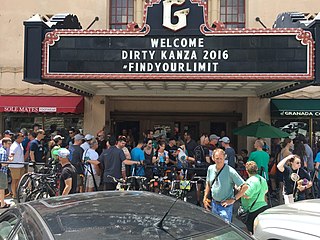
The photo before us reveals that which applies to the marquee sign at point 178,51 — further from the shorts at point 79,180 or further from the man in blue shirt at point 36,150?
the shorts at point 79,180

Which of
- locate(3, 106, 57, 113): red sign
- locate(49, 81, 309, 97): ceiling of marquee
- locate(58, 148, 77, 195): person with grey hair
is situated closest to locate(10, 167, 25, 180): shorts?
locate(49, 81, 309, 97): ceiling of marquee

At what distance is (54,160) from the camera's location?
10156mm

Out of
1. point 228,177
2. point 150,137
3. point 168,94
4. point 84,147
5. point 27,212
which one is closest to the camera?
point 27,212

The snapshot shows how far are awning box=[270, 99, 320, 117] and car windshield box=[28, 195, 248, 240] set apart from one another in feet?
39.3

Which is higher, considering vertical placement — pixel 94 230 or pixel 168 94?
pixel 168 94

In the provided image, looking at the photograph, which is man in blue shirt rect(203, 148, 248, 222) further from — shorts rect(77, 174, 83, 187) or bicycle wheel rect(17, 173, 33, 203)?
bicycle wheel rect(17, 173, 33, 203)

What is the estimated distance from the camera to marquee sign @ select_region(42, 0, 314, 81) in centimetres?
966

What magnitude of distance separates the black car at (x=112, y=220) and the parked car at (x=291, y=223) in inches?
58.8

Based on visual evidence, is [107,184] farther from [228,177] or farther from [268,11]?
[268,11]

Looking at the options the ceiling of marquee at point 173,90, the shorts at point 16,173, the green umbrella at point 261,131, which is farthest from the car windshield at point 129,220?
the ceiling of marquee at point 173,90

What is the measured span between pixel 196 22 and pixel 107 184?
444cm

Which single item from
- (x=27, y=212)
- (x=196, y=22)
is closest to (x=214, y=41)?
(x=196, y=22)

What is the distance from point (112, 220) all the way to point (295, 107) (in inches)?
506

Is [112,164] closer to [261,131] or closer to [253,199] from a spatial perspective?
[253,199]
